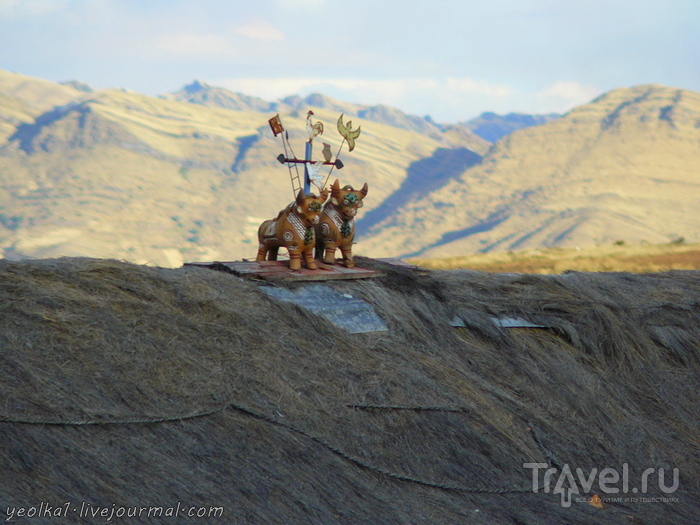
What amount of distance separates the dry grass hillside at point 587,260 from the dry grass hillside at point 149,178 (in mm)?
42674

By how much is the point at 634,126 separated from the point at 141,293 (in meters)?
102

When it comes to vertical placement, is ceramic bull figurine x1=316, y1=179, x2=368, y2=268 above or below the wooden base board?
above

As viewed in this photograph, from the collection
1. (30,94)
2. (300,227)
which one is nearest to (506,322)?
(300,227)

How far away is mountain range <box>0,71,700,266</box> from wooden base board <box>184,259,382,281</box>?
5657 centimetres

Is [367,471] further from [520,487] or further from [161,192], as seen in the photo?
[161,192]

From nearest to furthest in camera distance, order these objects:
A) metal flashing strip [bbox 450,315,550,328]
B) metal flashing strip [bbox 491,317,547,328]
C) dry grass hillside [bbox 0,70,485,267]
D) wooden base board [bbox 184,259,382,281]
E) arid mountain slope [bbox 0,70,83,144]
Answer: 1. wooden base board [bbox 184,259,382,281]
2. metal flashing strip [bbox 450,315,550,328]
3. metal flashing strip [bbox 491,317,547,328]
4. dry grass hillside [bbox 0,70,485,267]
5. arid mountain slope [bbox 0,70,83,144]

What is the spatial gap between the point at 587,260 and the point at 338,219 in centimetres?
1199

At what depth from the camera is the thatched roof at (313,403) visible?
→ 15.2ft

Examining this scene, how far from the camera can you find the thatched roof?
4.63 metres

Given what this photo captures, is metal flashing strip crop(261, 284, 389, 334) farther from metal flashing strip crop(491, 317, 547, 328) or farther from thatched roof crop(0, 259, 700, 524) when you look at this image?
metal flashing strip crop(491, 317, 547, 328)

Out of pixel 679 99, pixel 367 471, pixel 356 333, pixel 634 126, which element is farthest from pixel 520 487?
pixel 679 99

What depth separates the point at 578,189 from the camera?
8419cm

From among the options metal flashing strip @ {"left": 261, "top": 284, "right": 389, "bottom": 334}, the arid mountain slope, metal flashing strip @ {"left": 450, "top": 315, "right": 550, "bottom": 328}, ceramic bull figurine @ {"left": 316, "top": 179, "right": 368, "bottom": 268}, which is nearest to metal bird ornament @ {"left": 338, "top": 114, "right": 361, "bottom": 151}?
ceramic bull figurine @ {"left": 316, "top": 179, "right": 368, "bottom": 268}

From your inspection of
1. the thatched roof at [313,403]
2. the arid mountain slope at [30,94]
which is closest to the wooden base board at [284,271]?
the thatched roof at [313,403]
